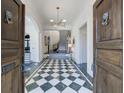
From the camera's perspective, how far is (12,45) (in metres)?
1.78

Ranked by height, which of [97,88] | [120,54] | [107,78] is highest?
[120,54]

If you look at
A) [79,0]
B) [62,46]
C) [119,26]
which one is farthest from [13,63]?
[62,46]

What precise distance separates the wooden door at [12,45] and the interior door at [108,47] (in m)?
1.17

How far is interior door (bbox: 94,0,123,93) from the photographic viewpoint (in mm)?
1384

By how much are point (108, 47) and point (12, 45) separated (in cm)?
121

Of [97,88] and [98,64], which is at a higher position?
[98,64]

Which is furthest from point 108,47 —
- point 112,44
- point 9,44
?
point 9,44

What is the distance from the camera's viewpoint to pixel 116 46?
142 cm

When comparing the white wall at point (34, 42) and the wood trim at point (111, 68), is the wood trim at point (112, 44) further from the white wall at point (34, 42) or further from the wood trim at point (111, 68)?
the white wall at point (34, 42)

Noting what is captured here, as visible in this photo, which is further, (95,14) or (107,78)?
(95,14)

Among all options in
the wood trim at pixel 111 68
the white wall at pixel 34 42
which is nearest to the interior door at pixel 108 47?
the wood trim at pixel 111 68

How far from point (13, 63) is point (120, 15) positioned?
1414mm

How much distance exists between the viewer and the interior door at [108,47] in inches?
54.5

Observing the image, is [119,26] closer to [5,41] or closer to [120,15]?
[120,15]
